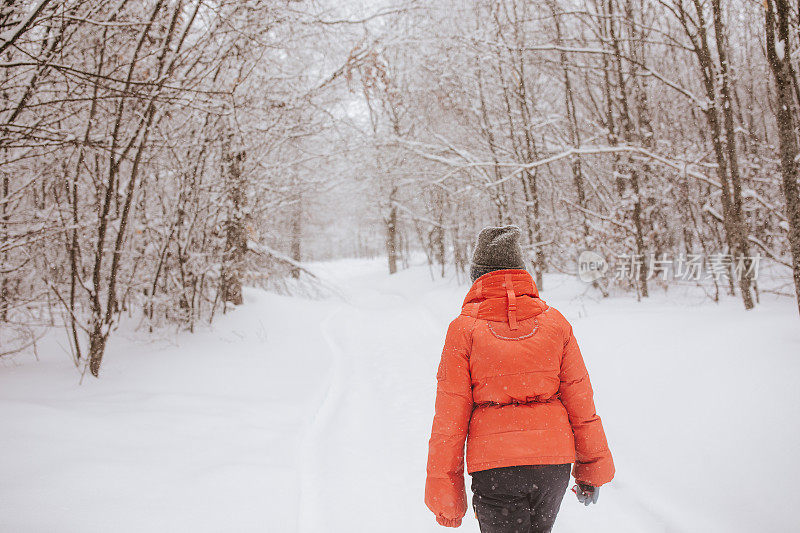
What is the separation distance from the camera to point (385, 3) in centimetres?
711

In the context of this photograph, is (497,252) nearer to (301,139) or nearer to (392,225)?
(301,139)

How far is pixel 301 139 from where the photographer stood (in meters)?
9.02

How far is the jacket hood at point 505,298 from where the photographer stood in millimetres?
1848

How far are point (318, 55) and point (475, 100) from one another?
504 cm

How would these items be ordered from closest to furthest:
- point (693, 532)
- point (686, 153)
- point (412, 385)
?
1. point (693, 532)
2. point (412, 385)
3. point (686, 153)

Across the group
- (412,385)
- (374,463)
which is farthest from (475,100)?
(374,463)

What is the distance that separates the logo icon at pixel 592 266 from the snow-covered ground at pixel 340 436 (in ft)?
8.51

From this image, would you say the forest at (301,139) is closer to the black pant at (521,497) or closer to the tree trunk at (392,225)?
the black pant at (521,497)

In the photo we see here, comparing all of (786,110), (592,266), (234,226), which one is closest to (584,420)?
(786,110)

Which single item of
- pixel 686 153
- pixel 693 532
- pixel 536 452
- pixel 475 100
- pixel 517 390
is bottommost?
pixel 693 532

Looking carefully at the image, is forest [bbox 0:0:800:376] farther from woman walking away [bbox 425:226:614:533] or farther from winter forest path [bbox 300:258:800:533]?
woman walking away [bbox 425:226:614:533]

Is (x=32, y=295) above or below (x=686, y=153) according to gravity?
below

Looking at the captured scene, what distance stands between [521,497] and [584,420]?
1.44ft

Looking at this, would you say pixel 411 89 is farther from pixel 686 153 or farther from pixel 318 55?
pixel 686 153
